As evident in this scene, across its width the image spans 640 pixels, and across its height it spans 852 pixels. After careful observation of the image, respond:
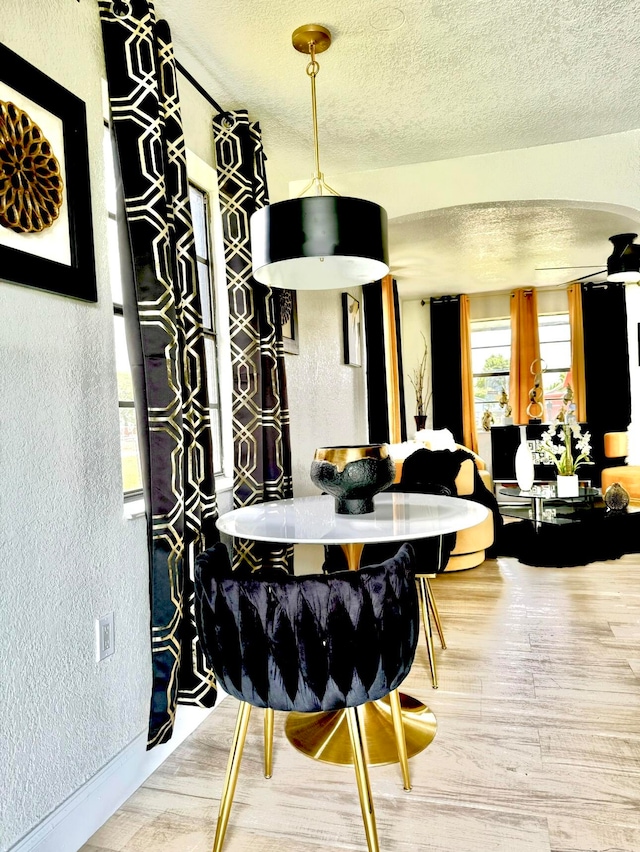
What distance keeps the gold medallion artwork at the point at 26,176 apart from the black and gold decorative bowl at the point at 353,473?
1.04 meters

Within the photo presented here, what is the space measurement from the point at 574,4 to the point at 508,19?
8.5 inches

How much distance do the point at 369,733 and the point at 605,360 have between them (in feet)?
21.8

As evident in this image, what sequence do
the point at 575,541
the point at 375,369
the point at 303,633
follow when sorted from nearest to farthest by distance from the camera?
the point at 303,633 → the point at 575,541 → the point at 375,369

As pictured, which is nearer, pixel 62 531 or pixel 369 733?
pixel 62 531

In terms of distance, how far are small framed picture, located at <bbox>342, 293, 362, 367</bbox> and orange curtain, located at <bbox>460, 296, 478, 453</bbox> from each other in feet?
10.6

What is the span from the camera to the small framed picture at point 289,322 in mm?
3146

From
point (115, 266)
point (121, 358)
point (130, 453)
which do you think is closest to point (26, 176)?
point (115, 266)

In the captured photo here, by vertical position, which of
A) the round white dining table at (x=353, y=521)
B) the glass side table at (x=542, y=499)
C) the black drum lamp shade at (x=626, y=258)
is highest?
the black drum lamp shade at (x=626, y=258)

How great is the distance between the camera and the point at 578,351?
24.7ft

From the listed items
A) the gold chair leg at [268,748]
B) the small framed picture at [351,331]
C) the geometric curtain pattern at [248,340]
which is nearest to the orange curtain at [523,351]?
the small framed picture at [351,331]

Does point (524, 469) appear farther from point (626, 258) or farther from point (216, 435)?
point (216, 435)

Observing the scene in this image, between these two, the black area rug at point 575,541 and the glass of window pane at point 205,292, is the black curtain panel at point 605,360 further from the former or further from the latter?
the glass of window pane at point 205,292

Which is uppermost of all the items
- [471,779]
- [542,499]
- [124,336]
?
[124,336]

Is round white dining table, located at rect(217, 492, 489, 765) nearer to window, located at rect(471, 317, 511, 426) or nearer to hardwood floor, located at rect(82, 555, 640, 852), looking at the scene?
hardwood floor, located at rect(82, 555, 640, 852)
